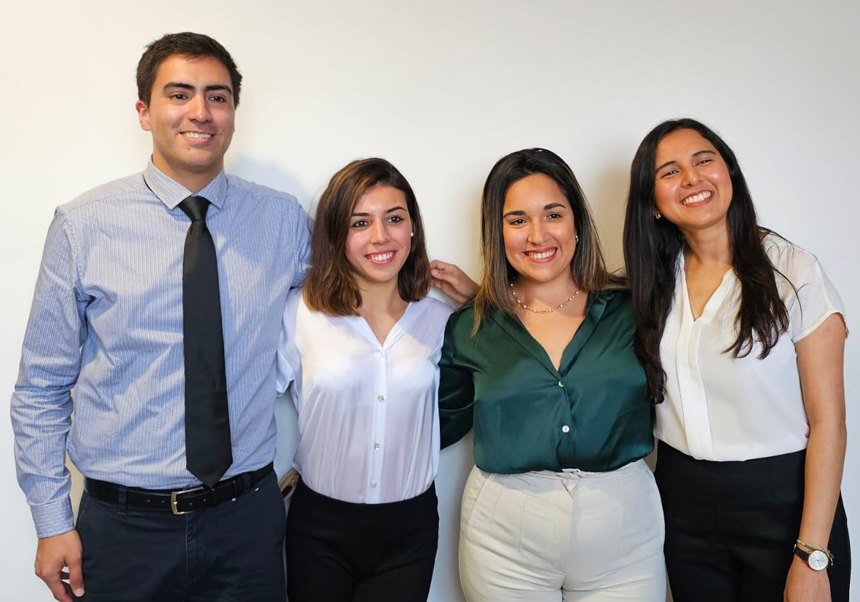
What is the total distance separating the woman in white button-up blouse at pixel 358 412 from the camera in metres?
1.93

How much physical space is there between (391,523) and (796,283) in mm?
1356

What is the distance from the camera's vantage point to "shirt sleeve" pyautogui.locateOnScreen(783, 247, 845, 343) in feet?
5.71

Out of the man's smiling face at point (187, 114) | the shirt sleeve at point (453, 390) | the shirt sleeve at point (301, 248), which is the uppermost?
the man's smiling face at point (187, 114)

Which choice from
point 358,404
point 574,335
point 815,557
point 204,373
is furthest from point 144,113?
point 815,557

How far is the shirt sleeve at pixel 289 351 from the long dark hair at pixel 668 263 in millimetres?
1051

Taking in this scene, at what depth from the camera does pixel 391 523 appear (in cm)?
194

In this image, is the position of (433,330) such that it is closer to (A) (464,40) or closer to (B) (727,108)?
(A) (464,40)

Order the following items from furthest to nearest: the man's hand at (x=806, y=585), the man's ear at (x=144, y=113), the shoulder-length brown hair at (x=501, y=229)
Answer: the shoulder-length brown hair at (x=501, y=229) → the man's ear at (x=144, y=113) → the man's hand at (x=806, y=585)

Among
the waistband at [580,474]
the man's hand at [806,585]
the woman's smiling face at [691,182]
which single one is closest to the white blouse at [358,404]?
the waistband at [580,474]

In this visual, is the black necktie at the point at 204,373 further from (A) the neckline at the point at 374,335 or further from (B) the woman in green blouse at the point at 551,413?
(B) the woman in green blouse at the point at 551,413

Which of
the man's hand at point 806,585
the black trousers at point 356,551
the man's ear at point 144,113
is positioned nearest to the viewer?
the man's hand at point 806,585

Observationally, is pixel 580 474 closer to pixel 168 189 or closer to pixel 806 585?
pixel 806 585

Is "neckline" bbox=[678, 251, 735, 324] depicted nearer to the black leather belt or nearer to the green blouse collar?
the green blouse collar

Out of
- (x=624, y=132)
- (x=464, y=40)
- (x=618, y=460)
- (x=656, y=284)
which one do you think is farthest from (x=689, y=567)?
(x=464, y=40)
